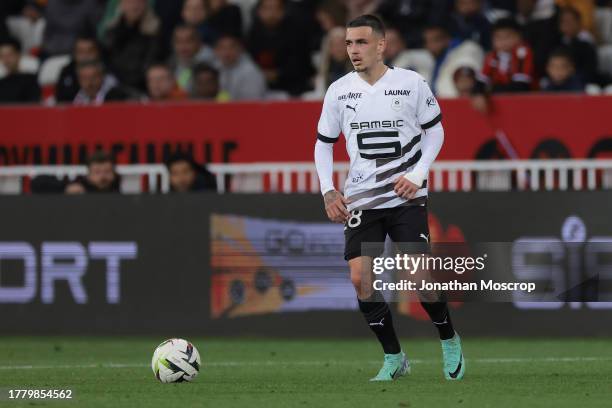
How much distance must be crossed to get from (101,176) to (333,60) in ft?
10.9

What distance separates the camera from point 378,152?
386 inches

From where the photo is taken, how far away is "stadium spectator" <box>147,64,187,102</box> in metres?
17.5

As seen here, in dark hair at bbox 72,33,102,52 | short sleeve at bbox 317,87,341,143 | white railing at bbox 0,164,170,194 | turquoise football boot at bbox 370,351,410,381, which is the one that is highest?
short sleeve at bbox 317,87,341,143

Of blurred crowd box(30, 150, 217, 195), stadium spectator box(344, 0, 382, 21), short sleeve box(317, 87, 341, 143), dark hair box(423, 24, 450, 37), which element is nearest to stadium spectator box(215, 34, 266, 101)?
stadium spectator box(344, 0, 382, 21)

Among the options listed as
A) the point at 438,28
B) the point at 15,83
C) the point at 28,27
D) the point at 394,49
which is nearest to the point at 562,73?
the point at 438,28

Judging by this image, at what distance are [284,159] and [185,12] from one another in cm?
404

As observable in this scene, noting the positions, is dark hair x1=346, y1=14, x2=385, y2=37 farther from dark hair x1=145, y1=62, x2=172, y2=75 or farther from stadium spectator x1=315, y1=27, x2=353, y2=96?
dark hair x1=145, y1=62, x2=172, y2=75

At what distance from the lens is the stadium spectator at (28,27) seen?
819 inches

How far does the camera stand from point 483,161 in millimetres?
14805

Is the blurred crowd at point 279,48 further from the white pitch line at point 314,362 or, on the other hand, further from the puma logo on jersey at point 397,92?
the puma logo on jersey at point 397,92

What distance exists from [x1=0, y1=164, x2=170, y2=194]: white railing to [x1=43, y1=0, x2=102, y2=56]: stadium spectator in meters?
4.33

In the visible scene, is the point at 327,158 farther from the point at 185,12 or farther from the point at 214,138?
the point at 185,12

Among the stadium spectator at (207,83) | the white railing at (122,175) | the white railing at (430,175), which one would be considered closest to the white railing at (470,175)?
the white railing at (430,175)

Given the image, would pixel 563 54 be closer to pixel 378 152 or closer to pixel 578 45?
pixel 578 45
